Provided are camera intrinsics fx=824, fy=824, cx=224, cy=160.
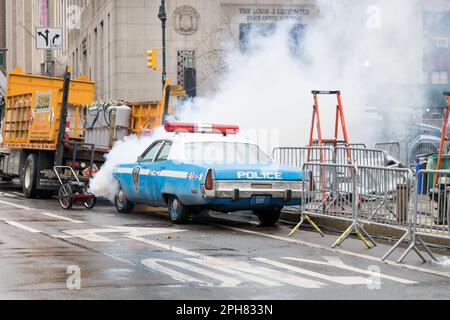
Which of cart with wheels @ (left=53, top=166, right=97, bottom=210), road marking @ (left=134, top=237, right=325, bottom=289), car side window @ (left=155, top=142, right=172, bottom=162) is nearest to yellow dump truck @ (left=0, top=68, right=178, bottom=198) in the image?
cart with wheels @ (left=53, top=166, right=97, bottom=210)

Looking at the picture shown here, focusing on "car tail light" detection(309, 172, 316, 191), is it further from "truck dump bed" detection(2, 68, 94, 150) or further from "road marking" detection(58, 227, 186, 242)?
"truck dump bed" detection(2, 68, 94, 150)

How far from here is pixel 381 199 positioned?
11.1 m

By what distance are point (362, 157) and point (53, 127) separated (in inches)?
301

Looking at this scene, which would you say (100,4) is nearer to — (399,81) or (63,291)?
(399,81)

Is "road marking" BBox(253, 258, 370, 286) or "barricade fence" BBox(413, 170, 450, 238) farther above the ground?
"barricade fence" BBox(413, 170, 450, 238)

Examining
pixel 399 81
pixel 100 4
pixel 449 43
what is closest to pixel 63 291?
pixel 399 81

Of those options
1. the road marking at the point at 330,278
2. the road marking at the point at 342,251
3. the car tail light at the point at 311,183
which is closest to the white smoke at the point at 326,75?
the road marking at the point at 342,251

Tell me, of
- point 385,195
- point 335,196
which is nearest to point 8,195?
point 335,196

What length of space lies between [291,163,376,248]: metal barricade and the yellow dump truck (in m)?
6.37

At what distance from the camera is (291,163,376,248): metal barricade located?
1162cm

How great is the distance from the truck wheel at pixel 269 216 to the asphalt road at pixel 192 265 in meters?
0.25

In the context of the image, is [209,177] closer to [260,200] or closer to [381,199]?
[260,200]

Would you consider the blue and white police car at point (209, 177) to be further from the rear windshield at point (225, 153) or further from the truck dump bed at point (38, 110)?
the truck dump bed at point (38, 110)
